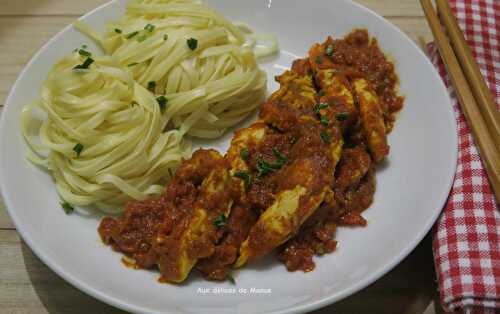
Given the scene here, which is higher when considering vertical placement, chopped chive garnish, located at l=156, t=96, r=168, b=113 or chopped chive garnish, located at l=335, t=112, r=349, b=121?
chopped chive garnish, located at l=335, t=112, r=349, b=121

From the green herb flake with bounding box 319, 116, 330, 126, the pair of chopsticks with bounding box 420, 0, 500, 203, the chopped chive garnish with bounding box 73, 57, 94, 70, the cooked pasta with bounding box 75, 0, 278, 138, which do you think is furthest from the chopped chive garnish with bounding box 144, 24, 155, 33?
the pair of chopsticks with bounding box 420, 0, 500, 203

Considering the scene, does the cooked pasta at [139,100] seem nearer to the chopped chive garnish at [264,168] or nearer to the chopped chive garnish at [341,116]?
the chopped chive garnish at [264,168]

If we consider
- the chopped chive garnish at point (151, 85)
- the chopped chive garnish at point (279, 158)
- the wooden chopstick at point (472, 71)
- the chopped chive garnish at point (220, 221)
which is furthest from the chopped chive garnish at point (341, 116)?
the chopped chive garnish at point (151, 85)

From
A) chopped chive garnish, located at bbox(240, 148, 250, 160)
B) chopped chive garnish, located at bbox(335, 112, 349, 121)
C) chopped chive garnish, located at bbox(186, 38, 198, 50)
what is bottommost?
chopped chive garnish, located at bbox(240, 148, 250, 160)

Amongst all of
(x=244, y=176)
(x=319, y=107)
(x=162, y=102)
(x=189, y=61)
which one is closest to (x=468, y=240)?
(x=319, y=107)

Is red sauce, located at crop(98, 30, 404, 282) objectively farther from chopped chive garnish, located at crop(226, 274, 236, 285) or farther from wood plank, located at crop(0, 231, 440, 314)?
wood plank, located at crop(0, 231, 440, 314)

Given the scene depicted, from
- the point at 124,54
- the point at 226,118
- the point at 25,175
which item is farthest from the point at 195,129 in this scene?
the point at 25,175
